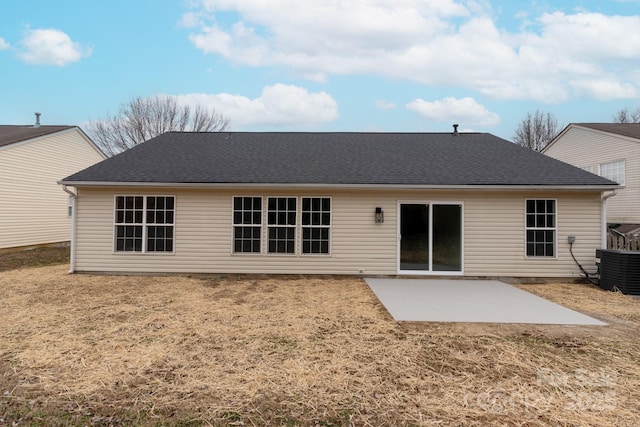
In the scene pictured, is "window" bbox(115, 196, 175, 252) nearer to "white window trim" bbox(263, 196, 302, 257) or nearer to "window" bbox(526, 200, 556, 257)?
"white window trim" bbox(263, 196, 302, 257)

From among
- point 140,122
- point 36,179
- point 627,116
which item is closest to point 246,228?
point 36,179

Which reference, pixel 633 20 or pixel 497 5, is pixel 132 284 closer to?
pixel 497 5

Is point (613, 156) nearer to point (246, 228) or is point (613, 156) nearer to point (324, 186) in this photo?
point (324, 186)

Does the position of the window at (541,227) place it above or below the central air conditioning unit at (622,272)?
above

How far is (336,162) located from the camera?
31.1ft

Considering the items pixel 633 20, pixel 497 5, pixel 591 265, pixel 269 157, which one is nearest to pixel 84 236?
pixel 269 157

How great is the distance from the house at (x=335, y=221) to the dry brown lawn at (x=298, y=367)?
2485 millimetres

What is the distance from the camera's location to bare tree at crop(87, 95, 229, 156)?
26.6 meters

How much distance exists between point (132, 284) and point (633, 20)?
20.1m

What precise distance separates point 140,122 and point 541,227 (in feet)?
93.5

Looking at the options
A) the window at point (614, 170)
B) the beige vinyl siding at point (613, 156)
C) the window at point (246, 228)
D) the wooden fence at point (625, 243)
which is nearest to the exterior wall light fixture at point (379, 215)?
the window at point (246, 228)

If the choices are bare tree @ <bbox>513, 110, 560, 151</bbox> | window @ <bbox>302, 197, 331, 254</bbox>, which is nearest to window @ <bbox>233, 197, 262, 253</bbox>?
window @ <bbox>302, 197, 331, 254</bbox>

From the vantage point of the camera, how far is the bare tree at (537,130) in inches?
1253

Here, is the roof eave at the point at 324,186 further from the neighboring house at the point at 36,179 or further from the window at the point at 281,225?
the neighboring house at the point at 36,179
